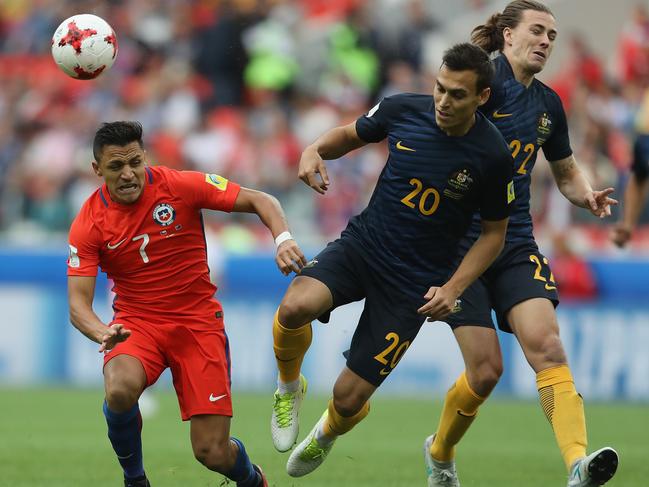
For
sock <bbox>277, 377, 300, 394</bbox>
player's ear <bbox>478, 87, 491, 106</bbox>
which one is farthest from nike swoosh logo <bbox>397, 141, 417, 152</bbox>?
sock <bbox>277, 377, 300, 394</bbox>

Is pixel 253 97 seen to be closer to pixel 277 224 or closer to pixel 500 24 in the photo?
pixel 500 24

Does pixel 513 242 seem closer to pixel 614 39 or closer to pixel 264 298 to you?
pixel 264 298

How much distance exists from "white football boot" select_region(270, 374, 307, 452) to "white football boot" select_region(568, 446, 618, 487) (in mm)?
1894

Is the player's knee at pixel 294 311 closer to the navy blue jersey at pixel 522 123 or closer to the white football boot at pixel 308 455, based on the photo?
the white football boot at pixel 308 455

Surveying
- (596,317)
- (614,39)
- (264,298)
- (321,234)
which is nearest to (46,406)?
(264,298)

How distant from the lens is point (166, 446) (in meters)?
11.2

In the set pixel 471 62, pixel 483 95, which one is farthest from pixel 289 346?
pixel 471 62

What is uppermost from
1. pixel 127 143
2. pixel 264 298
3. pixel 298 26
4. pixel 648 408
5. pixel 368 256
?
pixel 298 26

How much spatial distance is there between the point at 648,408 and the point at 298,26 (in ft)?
24.4

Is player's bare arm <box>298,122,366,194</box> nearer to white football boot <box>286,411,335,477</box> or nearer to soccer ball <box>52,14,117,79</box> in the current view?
soccer ball <box>52,14,117,79</box>

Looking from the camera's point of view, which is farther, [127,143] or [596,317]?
[596,317]

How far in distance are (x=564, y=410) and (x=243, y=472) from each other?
186 cm

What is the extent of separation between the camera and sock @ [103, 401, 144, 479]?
7.37 meters

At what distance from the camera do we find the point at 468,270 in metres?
7.43
